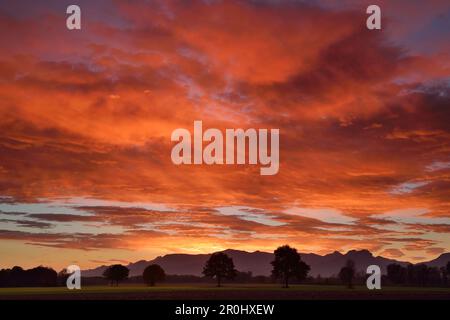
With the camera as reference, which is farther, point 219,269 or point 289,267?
point 219,269

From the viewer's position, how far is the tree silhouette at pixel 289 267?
18375 centimetres

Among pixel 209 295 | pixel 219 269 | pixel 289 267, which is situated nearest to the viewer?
pixel 209 295

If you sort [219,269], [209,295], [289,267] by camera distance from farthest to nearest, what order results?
1. [219,269]
2. [289,267]
3. [209,295]

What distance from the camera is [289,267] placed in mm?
184375

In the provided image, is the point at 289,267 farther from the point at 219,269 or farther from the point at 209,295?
the point at 209,295

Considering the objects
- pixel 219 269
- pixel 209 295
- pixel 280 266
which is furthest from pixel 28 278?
pixel 209 295

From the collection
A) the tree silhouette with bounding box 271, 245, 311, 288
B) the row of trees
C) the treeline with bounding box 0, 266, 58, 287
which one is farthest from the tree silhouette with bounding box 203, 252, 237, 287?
the treeline with bounding box 0, 266, 58, 287

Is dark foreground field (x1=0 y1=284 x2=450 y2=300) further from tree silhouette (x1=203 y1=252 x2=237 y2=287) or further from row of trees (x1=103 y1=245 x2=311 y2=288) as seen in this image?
tree silhouette (x1=203 y1=252 x2=237 y2=287)
